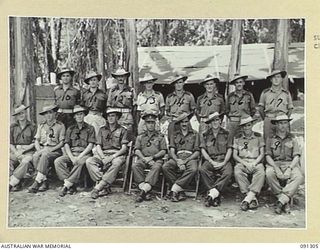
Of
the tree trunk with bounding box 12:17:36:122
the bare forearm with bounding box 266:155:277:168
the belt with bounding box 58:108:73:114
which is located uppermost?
the tree trunk with bounding box 12:17:36:122

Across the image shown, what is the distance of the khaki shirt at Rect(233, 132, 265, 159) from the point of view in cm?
134

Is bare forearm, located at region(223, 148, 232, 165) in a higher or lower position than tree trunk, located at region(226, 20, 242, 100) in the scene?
lower

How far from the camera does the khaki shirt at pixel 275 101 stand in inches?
52.4

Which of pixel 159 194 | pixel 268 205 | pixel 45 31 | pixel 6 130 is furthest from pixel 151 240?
pixel 45 31

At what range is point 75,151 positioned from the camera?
1342 mm

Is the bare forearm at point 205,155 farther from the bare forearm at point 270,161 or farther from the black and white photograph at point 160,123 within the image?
the bare forearm at point 270,161

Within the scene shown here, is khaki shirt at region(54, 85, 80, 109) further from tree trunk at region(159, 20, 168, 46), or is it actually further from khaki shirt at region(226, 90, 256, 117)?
khaki shirt at region(226, 90, 256, 117)

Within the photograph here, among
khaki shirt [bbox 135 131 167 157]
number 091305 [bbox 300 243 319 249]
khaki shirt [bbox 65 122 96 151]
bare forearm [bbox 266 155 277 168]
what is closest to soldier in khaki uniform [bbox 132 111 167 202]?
khaki shirt [bbox 135 131 167 157]

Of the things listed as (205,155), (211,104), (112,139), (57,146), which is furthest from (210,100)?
(57,146)

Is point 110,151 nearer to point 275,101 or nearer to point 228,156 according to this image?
point 228,156

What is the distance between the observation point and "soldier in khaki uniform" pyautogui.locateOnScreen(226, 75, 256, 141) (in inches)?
52.6

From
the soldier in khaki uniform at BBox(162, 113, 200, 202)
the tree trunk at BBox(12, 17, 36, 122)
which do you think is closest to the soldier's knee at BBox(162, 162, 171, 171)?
the soldier in khaki uniform at BBox(162, 113, 200, 202)

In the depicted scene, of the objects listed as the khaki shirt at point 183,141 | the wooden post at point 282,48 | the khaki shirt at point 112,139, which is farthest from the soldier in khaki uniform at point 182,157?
the wooden post at point 282,48

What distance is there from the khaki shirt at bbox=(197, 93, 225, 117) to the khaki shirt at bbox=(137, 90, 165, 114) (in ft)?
0.27
